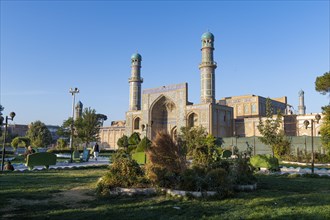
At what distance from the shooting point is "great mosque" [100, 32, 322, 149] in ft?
132

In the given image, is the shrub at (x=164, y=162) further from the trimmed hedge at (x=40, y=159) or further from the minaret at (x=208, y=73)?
the minaret at (x=208, y=73)

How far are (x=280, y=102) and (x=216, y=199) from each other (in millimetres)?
54651

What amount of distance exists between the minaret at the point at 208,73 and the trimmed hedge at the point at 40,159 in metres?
28.4

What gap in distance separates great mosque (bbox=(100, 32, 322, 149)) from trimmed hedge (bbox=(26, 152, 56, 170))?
22268mm

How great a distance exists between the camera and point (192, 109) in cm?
4022

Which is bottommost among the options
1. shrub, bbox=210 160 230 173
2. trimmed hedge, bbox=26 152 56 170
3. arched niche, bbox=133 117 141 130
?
trimmed hedge, bbox=26 152 56 170

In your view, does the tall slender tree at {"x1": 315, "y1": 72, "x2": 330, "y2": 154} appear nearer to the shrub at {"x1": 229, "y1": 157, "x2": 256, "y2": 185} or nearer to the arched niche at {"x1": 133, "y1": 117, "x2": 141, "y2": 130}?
the shrub at {"x1": 229, "y1": 157, "x2": 256, "y2": 185}

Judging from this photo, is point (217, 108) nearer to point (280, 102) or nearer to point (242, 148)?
point (242, 148)

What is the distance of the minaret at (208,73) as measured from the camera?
4066cm

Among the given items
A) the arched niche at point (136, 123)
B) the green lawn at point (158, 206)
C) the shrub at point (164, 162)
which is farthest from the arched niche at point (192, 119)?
the green lawn at point (158, 206)

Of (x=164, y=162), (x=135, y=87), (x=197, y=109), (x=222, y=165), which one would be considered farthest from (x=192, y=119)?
(x=164, y=162)

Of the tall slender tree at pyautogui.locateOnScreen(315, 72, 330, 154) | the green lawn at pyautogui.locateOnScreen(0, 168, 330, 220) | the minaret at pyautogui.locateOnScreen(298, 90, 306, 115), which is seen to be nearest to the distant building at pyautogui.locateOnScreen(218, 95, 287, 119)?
the minaret at pyautogui.locateOnScreen(298, 90, 306, 115)

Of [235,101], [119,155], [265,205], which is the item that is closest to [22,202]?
[119,155]

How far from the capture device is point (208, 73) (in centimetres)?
4078
